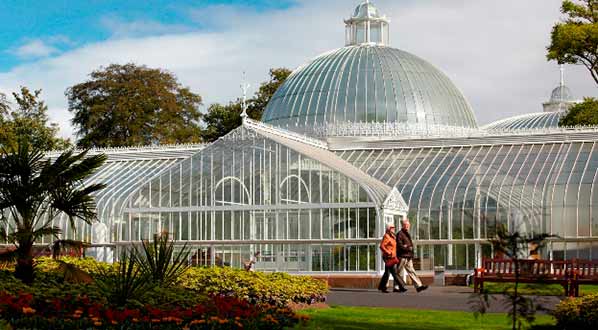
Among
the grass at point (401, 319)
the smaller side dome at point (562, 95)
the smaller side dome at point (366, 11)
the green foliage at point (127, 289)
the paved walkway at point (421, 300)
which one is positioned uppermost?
the smaller side dome at point (366, 11)

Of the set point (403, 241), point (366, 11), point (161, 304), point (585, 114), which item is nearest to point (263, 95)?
point (366, 11)

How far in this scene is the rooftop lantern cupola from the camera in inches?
2060

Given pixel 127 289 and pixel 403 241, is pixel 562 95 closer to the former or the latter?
pixel 403 241

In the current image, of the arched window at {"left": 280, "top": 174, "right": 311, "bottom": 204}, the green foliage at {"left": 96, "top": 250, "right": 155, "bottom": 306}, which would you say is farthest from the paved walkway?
the arched window at {"left": 280, "top": 174, "right": 311, "bottom": 204}

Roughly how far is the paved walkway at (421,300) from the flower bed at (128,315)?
5.41 m

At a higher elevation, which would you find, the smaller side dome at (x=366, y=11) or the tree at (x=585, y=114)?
the smaller side dome at (x=366, y=11)

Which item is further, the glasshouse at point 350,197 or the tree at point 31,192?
the glasshouse at point 350,197

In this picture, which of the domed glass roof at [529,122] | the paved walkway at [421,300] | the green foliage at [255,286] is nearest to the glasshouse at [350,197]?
the paved walkway at [421,300]

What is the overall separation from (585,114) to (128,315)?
31316 millimetres

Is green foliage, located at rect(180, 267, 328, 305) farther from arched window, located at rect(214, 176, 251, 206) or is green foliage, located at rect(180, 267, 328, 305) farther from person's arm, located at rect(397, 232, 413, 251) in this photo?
arched window, located at rect(214, 176, 251, 206)

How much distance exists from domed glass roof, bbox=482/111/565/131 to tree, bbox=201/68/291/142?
46.0ft

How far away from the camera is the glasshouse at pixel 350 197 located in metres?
32.6

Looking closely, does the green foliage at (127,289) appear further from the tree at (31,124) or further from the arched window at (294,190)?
the tree at (31,124)

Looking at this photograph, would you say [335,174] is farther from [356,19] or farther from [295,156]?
[356,19]
